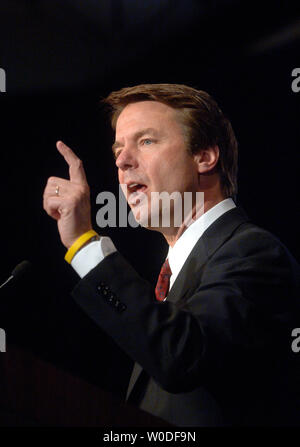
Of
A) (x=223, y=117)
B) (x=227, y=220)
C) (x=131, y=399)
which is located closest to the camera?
(x=131, y=399)

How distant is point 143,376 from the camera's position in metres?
1.36

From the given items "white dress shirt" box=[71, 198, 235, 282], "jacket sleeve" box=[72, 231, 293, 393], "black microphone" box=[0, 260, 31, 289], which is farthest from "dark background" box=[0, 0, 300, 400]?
"jacket sleeve" box=[72, 231, 293, 393]

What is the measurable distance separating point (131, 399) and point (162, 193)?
2.01ft

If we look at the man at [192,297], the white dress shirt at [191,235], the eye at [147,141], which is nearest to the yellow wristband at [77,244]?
the man at [192,297]

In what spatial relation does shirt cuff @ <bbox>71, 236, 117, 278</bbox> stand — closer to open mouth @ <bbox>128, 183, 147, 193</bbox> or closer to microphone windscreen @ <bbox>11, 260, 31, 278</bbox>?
microphone windscreen @ <bbox>11, 260, 31, 278</bbox>

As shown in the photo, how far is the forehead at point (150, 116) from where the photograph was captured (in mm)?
1668

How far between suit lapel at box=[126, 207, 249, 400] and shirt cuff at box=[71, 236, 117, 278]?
29cm

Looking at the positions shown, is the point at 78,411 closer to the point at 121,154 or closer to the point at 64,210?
the point at 64,210

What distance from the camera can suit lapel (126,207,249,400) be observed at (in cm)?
137

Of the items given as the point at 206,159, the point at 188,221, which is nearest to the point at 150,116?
the point at 206,159

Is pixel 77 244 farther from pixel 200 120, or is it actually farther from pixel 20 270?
pixel 200 120

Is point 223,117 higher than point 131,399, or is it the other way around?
point 223,117

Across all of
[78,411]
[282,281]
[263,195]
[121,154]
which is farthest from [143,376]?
[263,195]

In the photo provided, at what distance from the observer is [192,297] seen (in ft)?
4.01
